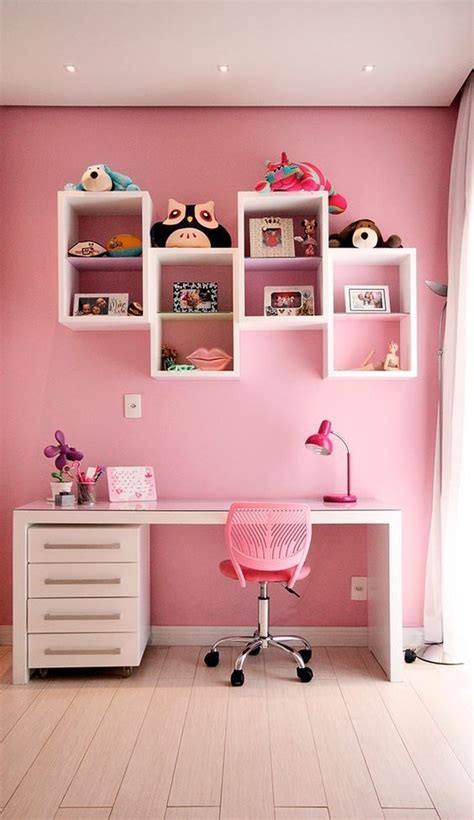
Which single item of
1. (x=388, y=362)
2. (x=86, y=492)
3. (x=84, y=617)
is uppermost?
(x=388, y=362)

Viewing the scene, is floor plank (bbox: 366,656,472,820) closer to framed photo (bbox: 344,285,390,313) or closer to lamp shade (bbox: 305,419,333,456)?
lamp shade (bbox: 305,419,333,456)

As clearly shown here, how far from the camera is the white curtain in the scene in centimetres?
327

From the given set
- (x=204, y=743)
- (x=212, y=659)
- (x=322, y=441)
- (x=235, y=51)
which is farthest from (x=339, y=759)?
(x=235, y=51)

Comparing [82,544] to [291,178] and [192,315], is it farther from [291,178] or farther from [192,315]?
[291,178]

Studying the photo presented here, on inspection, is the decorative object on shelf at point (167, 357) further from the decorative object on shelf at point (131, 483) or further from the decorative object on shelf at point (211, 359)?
the decorative object on shelf at point (131, 483)

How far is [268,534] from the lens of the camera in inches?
120

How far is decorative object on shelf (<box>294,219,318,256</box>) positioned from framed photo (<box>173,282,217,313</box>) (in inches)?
19.8

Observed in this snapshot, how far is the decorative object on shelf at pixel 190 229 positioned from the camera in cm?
345

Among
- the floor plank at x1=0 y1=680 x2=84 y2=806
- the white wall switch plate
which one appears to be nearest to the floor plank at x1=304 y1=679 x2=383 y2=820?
the floor plank at x1=0 y1=680 x2=84 y2=806

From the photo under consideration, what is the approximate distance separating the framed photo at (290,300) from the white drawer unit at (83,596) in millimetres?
1322

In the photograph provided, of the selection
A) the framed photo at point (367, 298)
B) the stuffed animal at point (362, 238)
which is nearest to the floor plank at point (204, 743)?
the framed photo at point (367, 298)

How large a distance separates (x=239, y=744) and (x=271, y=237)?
7.60 ft

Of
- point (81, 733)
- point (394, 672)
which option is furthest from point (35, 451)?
point (394, 672)

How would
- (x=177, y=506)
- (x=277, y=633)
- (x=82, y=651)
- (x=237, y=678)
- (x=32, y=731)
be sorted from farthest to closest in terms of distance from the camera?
(x=277, y=633) → (x=177, y=506) → (x=82, y=651) → (x=237, y=678) → (x=32, y=731)
